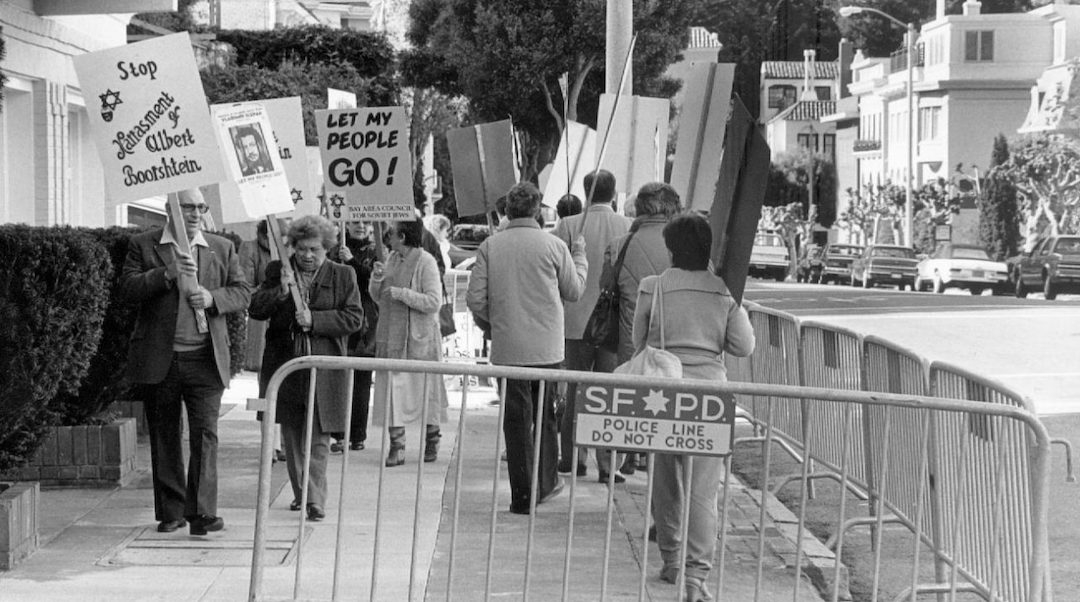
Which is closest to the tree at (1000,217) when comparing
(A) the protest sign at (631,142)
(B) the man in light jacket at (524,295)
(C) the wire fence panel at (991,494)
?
(A) the protest sign at (631,142)

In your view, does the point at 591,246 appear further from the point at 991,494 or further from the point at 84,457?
the point at 991,494

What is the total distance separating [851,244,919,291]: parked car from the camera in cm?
5388

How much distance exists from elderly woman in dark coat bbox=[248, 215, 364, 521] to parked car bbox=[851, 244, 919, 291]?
46.1 m

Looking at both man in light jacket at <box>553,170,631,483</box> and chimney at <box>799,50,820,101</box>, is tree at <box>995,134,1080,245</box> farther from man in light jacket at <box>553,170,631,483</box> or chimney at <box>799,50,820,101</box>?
chimney at <box>799,50,820,101</box>

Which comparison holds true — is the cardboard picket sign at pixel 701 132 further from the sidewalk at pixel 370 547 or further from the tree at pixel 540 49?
the tree at pixel 540 49

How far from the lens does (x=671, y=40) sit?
3656cm

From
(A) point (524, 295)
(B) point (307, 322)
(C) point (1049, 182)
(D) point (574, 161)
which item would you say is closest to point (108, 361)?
(B) point (307, 322)

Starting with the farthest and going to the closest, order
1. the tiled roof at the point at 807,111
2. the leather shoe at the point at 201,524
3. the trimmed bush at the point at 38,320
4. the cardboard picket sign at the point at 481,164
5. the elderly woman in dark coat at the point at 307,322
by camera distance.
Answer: the tiled roof at the point at 807,111 → the cardboard picket sign at the point at 481,164 → the elderly woman in dark coat at the point at 307,322 → the leather shoe at the point at 201,524 → the trimmed bush at the point at 38,320

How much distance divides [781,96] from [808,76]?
12.4 m

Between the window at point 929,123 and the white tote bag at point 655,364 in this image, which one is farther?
the window at point 929,123

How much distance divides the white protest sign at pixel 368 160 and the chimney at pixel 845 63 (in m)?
105

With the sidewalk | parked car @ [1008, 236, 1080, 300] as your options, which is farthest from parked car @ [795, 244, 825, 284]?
the sidewalk

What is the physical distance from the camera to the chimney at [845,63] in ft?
376

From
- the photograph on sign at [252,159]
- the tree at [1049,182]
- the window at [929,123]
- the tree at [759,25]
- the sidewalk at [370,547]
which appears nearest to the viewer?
the sidewalk at [370,547]
